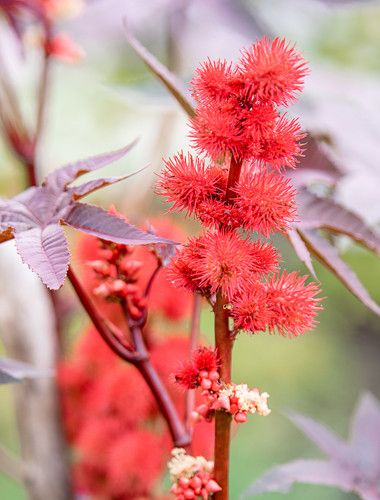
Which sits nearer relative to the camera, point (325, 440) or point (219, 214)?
point (219, 214)

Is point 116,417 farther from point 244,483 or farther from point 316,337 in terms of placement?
point 316,337

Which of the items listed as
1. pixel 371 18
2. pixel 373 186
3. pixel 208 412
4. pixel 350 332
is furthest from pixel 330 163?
pixel 371 18

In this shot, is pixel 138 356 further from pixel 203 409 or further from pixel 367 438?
pixel 367 438

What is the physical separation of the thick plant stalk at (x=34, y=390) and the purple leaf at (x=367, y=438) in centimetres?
28

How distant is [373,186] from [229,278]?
1.02ft

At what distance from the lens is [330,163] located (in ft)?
2.28

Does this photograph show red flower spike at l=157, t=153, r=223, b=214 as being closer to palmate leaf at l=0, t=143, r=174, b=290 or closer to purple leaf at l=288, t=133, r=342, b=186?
palmate leaf at l=0, t=143, r=174, b=290

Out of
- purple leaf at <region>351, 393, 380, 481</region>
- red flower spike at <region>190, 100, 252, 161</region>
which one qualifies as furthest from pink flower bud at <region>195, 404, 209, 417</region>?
purple leaf at <region>351, 393, 380, 481</region>

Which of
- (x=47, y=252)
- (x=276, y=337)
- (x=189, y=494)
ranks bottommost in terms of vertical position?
(x=189, y=494)

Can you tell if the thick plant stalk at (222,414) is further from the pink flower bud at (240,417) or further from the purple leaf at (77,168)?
the purple leaf at (77,168)

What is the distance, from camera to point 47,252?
36 cm

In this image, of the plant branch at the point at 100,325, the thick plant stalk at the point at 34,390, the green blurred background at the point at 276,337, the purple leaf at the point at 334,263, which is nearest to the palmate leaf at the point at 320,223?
the purple leaf at the point at 334,263

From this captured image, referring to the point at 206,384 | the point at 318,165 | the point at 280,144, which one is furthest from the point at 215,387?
the point at 318,165

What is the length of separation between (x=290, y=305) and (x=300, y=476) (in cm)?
20
